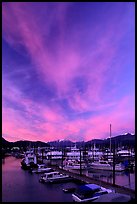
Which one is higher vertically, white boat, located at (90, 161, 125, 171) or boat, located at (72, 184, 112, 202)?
boat, located at (72, 184, 112, 202)

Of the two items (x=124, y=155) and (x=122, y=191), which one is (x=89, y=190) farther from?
(x=124, y=155)

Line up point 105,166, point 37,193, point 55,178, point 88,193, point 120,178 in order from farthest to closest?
point 105,166 → point 120,178 → point 55,178 → point 37,193 → point 88,193

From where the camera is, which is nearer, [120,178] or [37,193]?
[37,193]

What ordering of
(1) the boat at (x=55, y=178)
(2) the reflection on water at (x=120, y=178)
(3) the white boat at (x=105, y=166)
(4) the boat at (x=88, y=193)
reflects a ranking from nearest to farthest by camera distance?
(4) the boat at (x=88, y=193)
(2) the reflection on water at (x=120, y=178)
(1) the boat at (x=55, y=178)
(3) the white boat at (x=105, y=166)

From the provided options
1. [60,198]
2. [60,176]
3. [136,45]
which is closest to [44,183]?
[60,176]

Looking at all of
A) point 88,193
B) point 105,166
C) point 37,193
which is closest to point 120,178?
point 105,166

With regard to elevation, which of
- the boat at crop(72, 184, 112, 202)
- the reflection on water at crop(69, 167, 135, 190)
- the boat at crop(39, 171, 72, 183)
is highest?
the boat at crop(72, 184, 112, 202)

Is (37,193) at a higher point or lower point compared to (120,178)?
higher

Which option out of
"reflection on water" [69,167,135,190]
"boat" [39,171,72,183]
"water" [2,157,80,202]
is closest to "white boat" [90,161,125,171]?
"reflection on water" [69,167,135,190]

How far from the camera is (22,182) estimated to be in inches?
909

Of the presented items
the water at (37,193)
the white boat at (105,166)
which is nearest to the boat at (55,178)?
the water at (37,193)

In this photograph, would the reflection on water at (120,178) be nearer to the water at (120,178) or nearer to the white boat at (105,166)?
the water at (120,178)

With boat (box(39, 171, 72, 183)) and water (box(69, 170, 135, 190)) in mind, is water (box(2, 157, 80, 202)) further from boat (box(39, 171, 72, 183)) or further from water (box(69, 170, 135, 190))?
water (box(69, 170, 135, 190))

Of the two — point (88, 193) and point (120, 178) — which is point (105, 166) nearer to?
point (120, 178)
